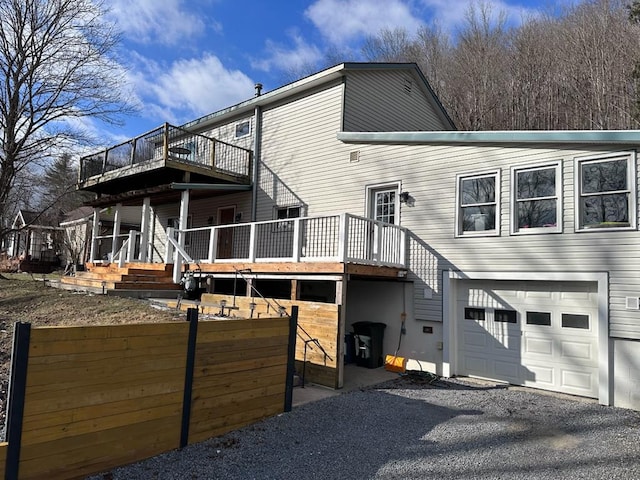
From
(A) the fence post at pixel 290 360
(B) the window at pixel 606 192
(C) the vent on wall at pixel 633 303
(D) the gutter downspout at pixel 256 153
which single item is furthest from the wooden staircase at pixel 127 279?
(C) the vent on wall at pixel 633 303

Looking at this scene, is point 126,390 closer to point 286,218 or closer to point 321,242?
point 321,242

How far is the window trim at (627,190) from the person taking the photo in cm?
729

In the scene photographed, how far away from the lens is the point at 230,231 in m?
14.1

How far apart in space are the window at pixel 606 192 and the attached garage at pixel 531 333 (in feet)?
Result: 3.40

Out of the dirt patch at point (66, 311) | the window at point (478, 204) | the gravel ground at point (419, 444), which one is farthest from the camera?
the window at point (478, 204)

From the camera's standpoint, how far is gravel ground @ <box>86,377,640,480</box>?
4324 mm

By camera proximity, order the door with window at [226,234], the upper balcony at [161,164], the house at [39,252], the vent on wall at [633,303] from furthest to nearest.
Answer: the house at [39,252] → the door with window at [226,234] → the upper balcony at [161,164] → the vent on wall at [633,303]

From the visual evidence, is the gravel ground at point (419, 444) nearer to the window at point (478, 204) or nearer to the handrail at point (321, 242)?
the handrail at point (321, 242)

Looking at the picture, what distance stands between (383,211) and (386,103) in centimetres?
401

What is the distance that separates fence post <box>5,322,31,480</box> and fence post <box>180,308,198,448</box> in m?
1.54

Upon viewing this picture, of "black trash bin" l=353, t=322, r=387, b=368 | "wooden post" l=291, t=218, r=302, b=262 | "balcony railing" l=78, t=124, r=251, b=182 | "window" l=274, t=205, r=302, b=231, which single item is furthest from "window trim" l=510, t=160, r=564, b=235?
"balcony railing" l=78, t=124, r=251, b=182

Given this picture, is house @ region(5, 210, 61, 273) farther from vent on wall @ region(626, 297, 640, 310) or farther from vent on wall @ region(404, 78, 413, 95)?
vent on wall @ region(626, 297, 640, 310)

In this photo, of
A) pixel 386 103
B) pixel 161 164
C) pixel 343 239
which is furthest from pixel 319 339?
pixel 386 103

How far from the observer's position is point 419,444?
5.11m
